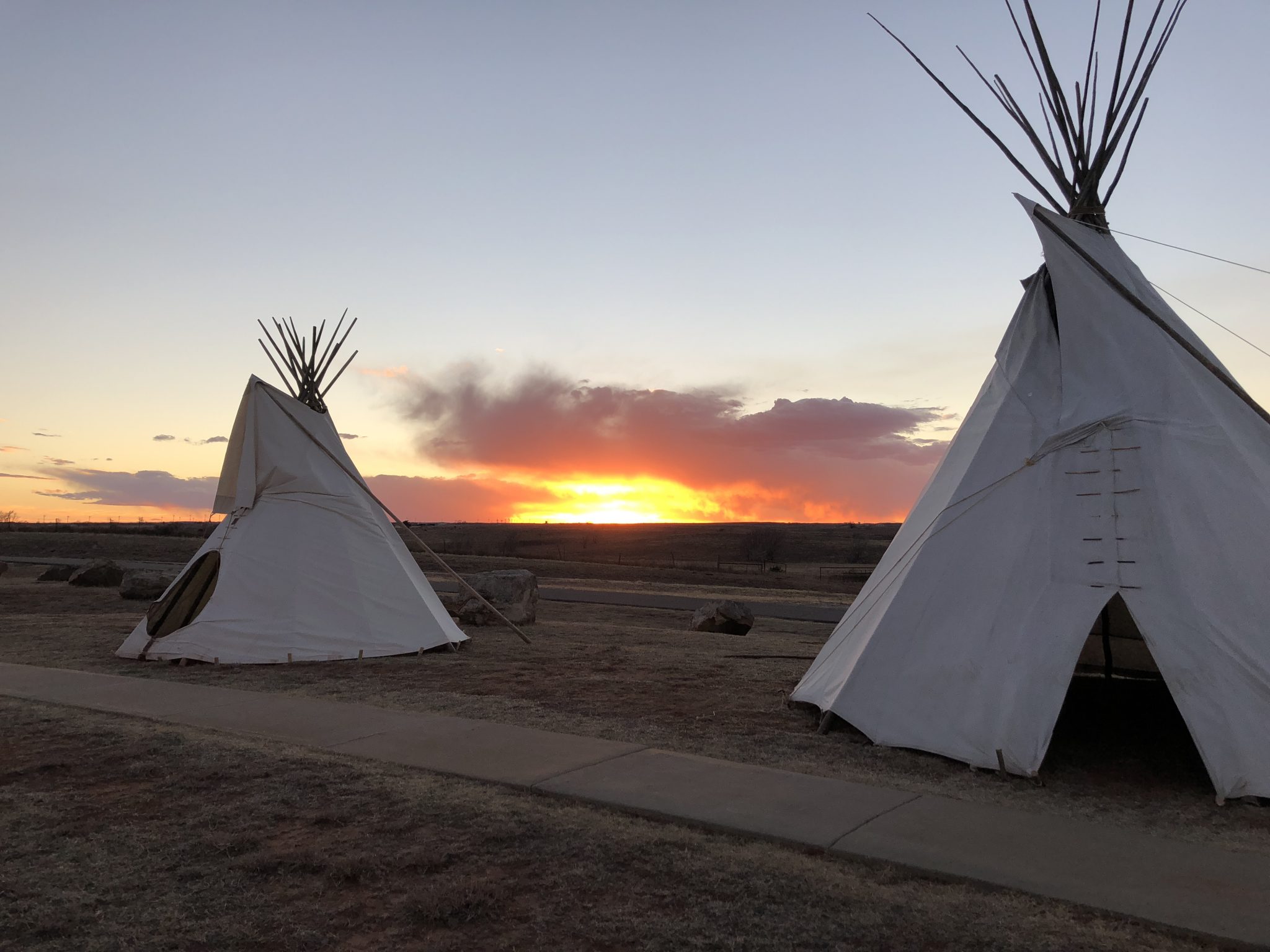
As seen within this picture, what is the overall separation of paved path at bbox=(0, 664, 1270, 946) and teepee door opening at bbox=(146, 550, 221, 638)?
354cm

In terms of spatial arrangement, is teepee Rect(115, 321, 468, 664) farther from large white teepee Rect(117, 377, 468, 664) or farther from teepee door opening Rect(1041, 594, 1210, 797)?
teepee door opening Rect(1041, 594, 1210, 797)

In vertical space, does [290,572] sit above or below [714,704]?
above

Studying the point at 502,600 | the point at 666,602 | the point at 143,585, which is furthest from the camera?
the point at 666,602

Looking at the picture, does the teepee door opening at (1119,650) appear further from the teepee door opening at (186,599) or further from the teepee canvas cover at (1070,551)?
the teepee door opening at (186,599)

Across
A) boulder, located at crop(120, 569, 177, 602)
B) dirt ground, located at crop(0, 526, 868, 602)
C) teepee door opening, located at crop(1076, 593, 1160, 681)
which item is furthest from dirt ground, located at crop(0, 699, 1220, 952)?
dirt ground, located at crop(0, 526, 868, 602)

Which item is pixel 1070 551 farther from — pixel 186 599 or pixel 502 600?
pixel 502 600

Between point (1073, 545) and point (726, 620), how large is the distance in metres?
10.2

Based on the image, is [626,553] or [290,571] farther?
[626,553]

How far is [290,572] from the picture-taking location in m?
11.9

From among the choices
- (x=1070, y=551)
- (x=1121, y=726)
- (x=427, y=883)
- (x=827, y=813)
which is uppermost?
(x=1070, y=551)

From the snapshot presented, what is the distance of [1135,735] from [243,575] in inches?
402

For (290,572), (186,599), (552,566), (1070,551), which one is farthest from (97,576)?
(1070,551)

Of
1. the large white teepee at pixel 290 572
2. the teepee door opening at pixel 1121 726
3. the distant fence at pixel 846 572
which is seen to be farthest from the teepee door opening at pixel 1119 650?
the distant fence at pixel 846 572

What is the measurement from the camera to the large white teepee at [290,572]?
11461mm
